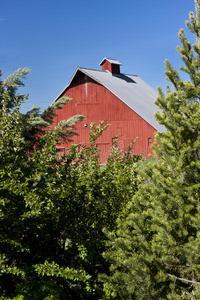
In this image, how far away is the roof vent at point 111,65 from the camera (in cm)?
3314

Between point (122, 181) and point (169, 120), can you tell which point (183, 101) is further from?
point (122, 181)

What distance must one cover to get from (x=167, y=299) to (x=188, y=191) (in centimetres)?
163

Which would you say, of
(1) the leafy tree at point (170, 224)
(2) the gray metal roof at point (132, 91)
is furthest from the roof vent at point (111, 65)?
(1) the leafy tree at point (170, 224)

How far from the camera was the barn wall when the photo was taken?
89.3ft

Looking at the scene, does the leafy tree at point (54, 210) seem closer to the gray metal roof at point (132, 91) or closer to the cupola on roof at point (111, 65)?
the gray metal roof at point (132, 91)

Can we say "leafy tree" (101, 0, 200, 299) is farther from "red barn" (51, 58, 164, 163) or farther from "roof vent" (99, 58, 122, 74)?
"roof vent" (99, 58, 122, 74)

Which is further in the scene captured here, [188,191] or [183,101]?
[183,101]

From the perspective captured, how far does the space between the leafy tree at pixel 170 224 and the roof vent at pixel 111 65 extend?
94.7 feet

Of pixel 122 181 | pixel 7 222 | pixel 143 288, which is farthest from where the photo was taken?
pixel 122 181

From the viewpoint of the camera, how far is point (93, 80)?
29.4m

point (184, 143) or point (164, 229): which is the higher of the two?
point (184, 143)

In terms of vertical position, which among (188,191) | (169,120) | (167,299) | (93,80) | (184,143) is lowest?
(167,299)

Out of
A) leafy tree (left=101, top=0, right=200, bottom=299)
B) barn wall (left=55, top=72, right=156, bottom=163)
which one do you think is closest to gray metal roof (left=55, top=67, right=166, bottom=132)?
barn wall (left=55, top=72, right=156, bottom=163)

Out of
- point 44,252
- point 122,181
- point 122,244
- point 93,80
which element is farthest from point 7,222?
point 93,80
